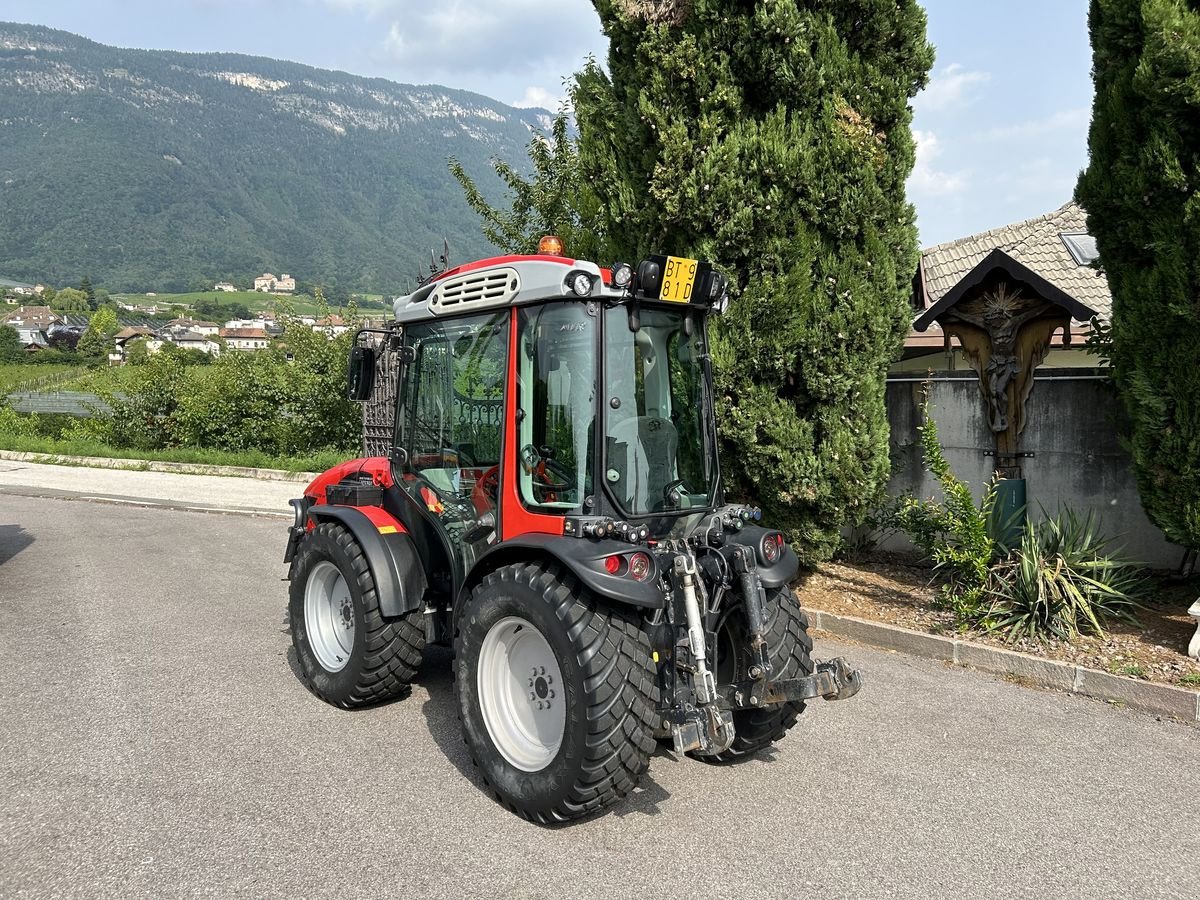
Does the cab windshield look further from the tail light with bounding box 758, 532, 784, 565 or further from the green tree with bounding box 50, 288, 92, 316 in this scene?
the green tree with bounding box 50, 288, 92, 316

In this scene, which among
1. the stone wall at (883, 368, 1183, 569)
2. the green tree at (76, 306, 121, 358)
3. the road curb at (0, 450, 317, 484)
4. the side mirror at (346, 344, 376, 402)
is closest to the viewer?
the side mirror at (346, 344, 376, 402)

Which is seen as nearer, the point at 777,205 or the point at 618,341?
the point at 618,341

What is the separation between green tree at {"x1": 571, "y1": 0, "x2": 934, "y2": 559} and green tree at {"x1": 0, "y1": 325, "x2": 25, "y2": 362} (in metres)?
75.0

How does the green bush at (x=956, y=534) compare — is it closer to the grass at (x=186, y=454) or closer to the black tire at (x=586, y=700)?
the black tire at (x=586, y=700)

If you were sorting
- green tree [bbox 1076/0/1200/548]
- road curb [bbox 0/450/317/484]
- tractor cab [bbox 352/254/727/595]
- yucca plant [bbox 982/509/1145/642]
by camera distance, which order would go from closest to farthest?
tractor cab [bbox 352/254/727/595], green tree [bbox 1076/0/1200/548], yucca plant [bbox 982/509/1145/642], road curb [bbox 0/450/317/484]

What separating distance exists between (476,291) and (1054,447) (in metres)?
6.04

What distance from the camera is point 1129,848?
355 cm

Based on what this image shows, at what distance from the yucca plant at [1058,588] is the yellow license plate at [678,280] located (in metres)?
3.84

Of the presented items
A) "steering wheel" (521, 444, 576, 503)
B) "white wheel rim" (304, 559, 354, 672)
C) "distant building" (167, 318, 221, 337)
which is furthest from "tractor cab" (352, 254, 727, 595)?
"distant building" (167, 318, 221, 337)

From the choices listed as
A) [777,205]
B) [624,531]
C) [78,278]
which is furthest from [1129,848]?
[78,278]

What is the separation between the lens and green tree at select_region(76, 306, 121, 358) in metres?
73.7

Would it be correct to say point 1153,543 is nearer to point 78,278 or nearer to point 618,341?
point 618,341

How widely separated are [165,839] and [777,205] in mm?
6175

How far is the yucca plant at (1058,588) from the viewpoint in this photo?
6.14 m
